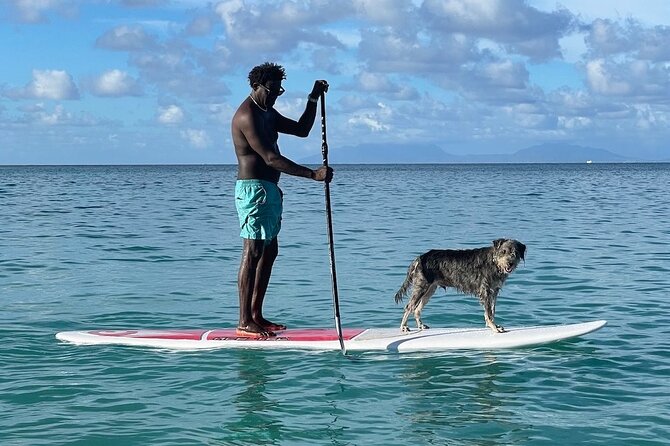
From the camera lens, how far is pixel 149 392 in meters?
8.21

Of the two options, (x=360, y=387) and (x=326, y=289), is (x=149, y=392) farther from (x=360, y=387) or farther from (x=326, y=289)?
(x=326, y=289)

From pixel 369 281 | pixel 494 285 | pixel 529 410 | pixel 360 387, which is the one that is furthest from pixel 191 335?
pixel 369 281

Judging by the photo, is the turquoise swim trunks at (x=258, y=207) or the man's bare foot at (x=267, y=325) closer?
the turquoise swim trunks at (x=258, y=207)

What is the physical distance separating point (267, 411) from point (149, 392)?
1.30 meters

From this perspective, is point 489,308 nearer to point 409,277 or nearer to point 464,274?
point 464,274

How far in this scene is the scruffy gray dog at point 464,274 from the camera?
34.0 feet

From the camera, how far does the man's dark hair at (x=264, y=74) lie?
966 centimetres

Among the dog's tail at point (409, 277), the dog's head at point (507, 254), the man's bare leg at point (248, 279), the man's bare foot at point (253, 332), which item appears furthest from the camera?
the dog's tail at point (409, 277)

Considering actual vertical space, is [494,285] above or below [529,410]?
above

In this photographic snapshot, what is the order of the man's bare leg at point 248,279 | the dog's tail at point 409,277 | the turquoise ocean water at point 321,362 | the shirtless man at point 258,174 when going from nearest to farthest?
the turquoise ocean water at point 321,362
the shirtless man at point 258,174
the man's bare leg at point 248,279
the dog's tail at point 409,277

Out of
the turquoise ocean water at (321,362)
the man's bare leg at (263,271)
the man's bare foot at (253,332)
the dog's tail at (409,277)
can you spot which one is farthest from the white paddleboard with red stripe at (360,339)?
the dog's tail at (409,277)

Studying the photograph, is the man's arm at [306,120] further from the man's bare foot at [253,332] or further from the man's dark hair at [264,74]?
the man's bare foot at [253,332]

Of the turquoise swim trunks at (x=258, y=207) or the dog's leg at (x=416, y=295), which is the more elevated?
the turquoise swim trunks at (x=258, y=207)

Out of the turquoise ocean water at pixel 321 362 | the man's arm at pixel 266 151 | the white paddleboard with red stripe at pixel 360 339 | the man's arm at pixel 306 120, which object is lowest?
the turquoise ocean water at pixel 321 362
